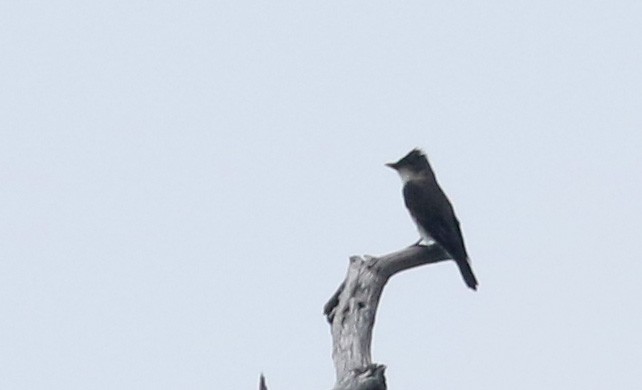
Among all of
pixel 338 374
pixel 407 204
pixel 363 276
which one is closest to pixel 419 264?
pixel 363 276

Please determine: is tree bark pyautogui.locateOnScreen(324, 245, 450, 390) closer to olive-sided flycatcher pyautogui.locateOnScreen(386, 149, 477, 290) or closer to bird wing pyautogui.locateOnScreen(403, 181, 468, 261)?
bird wing pyautogui.locateOnScreen(403, 181, 468, 261)

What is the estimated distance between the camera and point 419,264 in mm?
10820

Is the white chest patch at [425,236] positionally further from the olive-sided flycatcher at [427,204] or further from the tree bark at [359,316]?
the tree bark at [359,316]

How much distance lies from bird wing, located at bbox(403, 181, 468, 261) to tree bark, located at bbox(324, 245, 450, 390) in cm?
212

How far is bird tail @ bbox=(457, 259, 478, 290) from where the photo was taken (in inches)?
497

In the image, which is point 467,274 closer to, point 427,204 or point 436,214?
point 436,214

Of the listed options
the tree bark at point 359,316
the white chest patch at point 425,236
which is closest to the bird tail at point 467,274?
the white chest patch at point 425,236

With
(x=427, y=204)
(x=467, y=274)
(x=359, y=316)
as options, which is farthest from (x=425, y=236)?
→ (x=359, y=316)

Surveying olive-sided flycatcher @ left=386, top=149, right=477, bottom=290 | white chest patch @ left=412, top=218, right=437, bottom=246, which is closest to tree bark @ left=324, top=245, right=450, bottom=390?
white chest patch @ left=412, top=218, right=437, bottom=246

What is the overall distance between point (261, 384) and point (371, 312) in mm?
1194

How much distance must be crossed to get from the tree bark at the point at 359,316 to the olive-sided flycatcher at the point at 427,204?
2.28 meters

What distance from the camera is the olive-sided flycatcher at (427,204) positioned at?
12.9 metres

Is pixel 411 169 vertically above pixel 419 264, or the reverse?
pixel 411 169

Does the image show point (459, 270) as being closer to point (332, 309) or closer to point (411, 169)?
point (411, 169)
